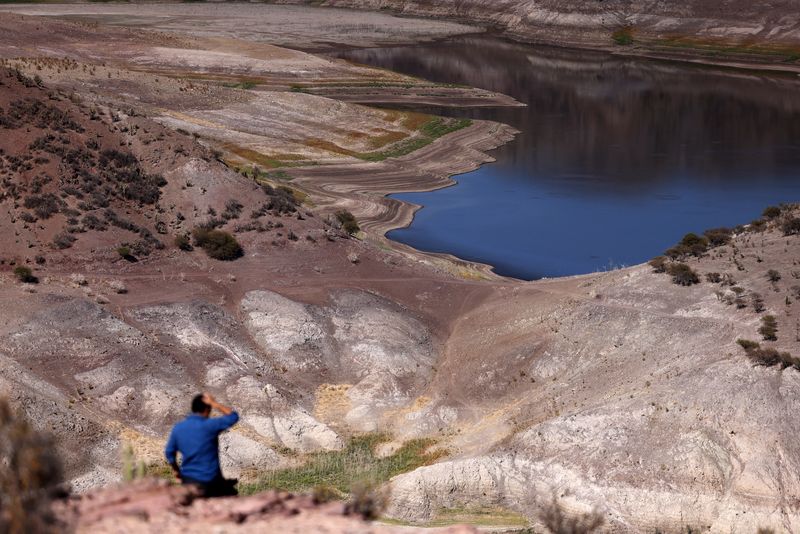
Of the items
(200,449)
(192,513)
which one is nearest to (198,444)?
(200,449)

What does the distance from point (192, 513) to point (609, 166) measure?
8996cm

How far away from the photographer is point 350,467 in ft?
126

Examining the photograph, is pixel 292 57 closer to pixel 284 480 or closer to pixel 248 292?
pixel 248 292

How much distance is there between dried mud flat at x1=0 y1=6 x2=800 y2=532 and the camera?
35656mm

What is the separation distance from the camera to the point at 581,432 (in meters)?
37.1

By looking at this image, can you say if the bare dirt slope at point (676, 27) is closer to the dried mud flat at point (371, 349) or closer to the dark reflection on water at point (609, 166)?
the dark reflection on water at point (609, 166)

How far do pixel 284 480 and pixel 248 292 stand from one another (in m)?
13.7

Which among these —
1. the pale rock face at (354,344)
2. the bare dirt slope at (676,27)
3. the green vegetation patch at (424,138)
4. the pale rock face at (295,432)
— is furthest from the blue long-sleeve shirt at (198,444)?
the bare dirt slope at (676,27)

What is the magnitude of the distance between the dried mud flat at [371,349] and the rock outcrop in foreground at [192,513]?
20200 millimetres

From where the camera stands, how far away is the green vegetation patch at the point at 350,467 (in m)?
36.8

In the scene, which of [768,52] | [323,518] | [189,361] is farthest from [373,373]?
[768,52]

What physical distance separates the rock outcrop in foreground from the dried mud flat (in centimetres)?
2020

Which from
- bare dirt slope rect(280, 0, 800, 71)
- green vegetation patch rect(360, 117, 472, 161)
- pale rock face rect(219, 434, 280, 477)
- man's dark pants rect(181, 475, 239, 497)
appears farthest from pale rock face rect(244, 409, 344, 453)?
bare dirt slope rect(280, 0, 800, 71)

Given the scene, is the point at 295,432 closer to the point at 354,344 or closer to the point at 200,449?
the point at 354,344
